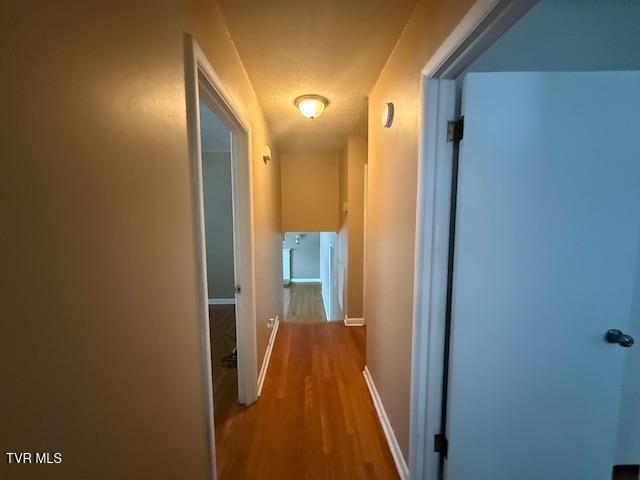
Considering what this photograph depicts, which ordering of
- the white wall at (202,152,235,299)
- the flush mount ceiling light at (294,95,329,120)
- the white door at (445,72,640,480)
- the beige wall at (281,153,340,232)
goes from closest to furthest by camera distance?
the white door at (445,72,640,480), the flush mount ceiling light at (294,95,329,120), the beige wall at (281,153,340,232), the white wall at (202,152,235,299)

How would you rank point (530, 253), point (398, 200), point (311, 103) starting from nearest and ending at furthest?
1. point (530, 253)
2. point (398, 200)
3. point (311, 103)

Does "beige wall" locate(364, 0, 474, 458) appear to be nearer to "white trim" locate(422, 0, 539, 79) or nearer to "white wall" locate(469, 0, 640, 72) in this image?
"white trim" locate(422, 0, 539, 79)

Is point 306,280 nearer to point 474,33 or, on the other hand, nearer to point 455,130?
point 455,130

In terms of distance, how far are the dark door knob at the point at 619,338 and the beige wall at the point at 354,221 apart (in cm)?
246

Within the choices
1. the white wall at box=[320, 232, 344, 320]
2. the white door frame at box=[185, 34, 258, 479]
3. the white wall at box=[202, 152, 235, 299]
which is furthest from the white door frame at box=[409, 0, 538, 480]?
the white wall at box=[202, 152, 235, 299]

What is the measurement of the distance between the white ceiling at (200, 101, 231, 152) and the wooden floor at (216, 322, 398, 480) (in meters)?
2.40

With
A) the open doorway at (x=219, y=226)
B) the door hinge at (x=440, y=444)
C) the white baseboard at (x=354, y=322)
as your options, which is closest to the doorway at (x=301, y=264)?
the open doorway at (x=219, y=226)

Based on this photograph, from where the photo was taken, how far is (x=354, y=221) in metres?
3.40

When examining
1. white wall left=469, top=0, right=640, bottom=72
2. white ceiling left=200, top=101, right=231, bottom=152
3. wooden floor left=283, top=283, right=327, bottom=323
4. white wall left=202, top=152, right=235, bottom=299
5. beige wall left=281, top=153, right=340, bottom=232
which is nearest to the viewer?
white wall left=469, top=0, right=640, bottom=72

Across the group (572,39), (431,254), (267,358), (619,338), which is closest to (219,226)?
(267,358)

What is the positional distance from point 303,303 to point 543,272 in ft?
22.5

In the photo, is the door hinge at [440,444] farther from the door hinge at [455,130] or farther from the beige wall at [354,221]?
the beige wall at [354,221]

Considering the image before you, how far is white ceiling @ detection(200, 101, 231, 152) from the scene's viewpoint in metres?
2.69

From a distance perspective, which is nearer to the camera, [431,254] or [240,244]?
[431,254]
